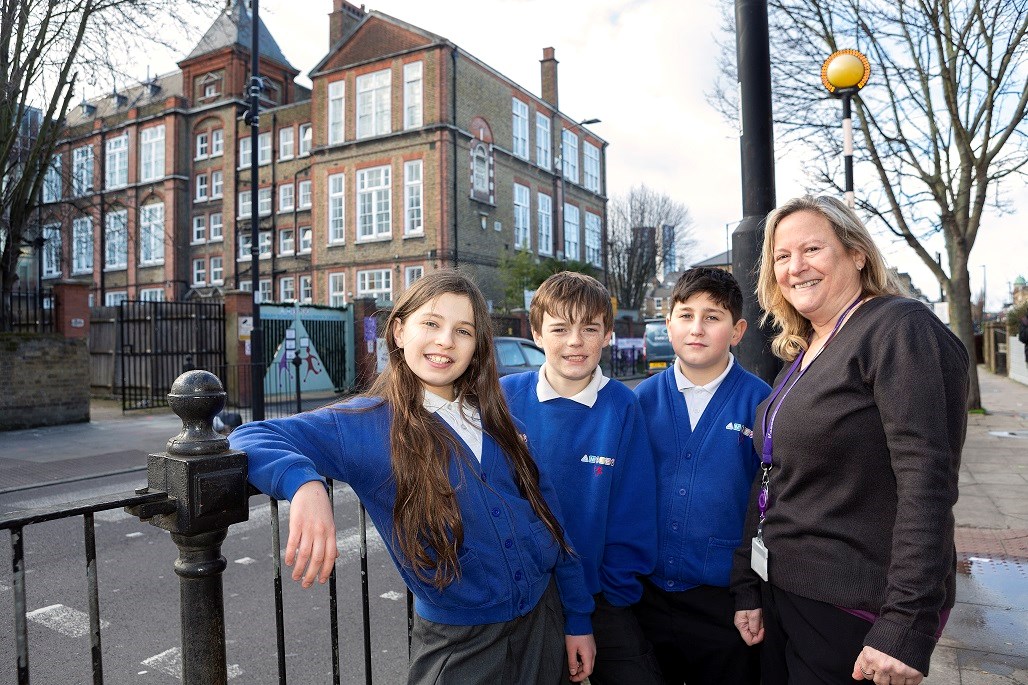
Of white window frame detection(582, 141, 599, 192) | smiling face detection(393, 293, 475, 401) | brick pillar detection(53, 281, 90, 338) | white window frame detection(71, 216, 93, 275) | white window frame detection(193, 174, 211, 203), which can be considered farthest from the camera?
white window frame detection(71, 216, 93, 275)

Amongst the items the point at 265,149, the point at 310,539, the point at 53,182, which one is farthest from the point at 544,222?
the point at 310,539

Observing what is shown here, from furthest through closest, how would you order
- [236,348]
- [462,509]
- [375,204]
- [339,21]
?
[339,21], [375,204], [236,348], [462,509]

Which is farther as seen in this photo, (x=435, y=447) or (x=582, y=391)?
(x=582, y=391)

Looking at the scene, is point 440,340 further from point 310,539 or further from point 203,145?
point 203,145

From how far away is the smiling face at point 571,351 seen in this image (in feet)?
7.51

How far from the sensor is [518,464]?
1.92 meters

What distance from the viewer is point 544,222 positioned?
3738 centimetres

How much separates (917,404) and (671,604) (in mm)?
1083

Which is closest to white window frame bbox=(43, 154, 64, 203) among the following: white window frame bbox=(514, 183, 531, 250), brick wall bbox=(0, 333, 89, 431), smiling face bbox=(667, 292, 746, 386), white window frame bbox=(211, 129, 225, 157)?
brick wall bbox=(0, 333, 89, 431)

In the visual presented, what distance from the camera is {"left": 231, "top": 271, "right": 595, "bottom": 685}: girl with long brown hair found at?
1.74 meters

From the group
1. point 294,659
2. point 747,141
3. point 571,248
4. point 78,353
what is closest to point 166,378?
point 78,353

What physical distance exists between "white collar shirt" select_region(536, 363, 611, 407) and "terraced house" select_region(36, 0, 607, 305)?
2249 centimetres

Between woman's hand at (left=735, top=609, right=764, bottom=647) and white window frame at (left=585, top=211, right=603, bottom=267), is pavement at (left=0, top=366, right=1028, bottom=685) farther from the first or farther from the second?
white window frame at (left=585, top=211, right=603, bottom=267)

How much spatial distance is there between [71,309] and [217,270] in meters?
26.9
